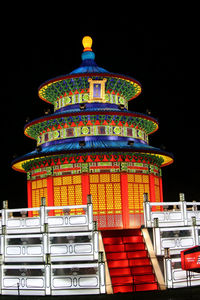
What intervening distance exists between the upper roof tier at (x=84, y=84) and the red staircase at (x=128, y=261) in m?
11.0

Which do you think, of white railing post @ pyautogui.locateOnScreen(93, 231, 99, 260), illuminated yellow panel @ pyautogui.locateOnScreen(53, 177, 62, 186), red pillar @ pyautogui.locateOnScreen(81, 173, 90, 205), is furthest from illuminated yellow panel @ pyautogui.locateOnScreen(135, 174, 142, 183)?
white railing post @ pyautogui.locateOnScreen(93, 231, 99, 260)

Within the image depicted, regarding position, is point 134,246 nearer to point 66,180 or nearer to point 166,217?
point 166,217

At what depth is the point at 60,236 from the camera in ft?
66.8

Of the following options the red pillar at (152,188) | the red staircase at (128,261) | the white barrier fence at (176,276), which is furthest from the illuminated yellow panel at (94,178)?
the white barrier fence at (176,276)

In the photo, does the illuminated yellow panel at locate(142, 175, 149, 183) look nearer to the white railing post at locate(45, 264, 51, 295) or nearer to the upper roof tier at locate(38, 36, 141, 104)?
the upper roof tier at locate(38, 36, 141, 104)

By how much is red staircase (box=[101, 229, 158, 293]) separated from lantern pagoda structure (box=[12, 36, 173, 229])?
179 inches

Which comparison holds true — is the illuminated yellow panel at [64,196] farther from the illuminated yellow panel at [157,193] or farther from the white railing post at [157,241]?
the white railing post at [157,241]

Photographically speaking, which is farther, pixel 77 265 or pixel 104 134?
pixel 104 134

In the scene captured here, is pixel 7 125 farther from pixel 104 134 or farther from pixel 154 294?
pixel 154 294

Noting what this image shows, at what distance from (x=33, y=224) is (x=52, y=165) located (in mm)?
7354

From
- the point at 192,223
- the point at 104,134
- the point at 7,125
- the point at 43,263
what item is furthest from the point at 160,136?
the point at 43,263

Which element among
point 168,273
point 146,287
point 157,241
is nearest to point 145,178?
point 157,241

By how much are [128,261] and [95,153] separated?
8063mm

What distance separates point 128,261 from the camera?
20688 millimetres
